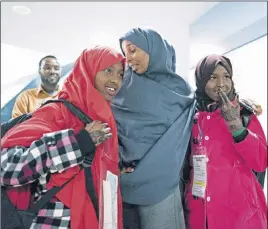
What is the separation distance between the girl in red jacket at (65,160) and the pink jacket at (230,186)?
388 millimetres

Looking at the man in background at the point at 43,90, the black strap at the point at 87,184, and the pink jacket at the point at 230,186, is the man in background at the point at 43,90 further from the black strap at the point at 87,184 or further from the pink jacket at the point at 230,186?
the pink jacket at the point at 230,186

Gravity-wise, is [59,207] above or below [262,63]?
below

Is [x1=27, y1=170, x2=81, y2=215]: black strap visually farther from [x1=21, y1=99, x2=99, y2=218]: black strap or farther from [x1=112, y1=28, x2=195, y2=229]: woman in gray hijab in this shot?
[x1=112, y1=28, x2=195, y2=229]: woman in gray hijab

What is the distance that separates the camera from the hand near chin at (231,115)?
43.7 inches

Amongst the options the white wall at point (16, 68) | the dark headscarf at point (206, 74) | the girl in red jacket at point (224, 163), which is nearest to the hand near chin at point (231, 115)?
the girl in red jacket at point (224, 163)

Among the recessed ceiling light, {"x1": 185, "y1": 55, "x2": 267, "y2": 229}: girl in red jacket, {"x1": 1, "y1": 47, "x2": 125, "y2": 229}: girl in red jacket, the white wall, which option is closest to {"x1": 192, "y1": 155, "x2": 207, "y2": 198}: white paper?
{"x1": 185, "y1": 55, "x2": 267, "y2": 229}: girl in red jacket

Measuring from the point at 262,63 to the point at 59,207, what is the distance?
2.39m

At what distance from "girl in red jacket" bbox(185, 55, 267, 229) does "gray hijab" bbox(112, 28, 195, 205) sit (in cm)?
Result: 11

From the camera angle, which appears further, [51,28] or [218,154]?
[51,28]

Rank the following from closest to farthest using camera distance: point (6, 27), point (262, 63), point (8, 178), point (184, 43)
Answer: point (8, 178) → point (262, 63) → point (6, 27) → point (184, 43)

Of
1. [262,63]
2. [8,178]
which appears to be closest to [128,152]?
→ [8,178]

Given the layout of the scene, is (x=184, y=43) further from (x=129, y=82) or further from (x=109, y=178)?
(x=109, y=178)

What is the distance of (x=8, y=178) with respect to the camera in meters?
0.77

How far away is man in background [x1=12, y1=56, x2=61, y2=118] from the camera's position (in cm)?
176
